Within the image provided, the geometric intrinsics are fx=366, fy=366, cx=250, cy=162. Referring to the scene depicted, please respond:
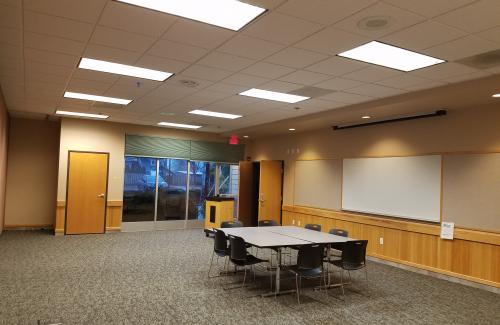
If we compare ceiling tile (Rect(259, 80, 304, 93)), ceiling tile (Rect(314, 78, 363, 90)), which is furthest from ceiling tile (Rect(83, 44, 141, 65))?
ceiling tile (Rect(314, 78, 363, 90))

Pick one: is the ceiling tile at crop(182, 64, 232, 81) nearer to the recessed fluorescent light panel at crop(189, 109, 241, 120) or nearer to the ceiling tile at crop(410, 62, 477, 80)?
the ceiling tile at crop(410, 62, 477, 80)

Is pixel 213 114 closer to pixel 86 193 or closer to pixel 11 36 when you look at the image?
pixel 86 193

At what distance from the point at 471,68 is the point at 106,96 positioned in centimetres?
596

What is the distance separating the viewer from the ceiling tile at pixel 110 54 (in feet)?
14.0

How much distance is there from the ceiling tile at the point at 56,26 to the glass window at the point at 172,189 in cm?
752

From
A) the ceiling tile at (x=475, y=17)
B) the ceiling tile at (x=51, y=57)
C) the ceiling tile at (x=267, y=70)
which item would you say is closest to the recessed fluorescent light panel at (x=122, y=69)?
the ceiling tile at (x=51, y=57)

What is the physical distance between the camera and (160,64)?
4.77 metres

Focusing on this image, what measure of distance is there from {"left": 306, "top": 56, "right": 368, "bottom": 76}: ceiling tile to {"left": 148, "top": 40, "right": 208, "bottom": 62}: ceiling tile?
1434 millimetres

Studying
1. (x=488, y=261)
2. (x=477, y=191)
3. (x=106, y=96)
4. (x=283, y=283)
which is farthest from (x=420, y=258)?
(x=106, y=96)

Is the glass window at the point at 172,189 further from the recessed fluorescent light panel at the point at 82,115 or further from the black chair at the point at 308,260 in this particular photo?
the black chair at the point at 308,260

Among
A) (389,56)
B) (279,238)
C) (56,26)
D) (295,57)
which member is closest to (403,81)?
(389,56)

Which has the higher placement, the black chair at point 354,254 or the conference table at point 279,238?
the conference table at point 279,238

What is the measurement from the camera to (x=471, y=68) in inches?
177

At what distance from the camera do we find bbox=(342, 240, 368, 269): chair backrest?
17.5 feet
